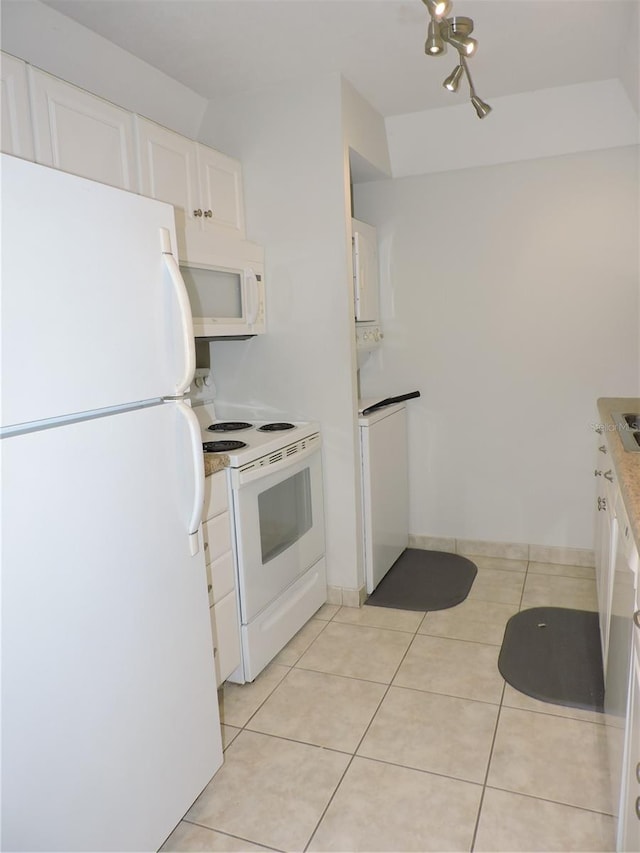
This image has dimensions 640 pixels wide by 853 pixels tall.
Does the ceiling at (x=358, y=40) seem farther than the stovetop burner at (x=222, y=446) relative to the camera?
No

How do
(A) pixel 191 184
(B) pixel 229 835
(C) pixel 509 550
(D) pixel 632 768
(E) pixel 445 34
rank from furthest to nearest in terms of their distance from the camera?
(C) pixel 509 550, (A) pixel 191 184, (B) pixel 229 835, (E) pixel 445 34, (D) pixel 632 768

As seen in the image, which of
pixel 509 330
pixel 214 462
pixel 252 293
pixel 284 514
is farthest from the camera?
pixel 509 330

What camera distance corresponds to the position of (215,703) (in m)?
1.78

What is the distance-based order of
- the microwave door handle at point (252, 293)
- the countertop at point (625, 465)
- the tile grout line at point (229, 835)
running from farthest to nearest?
the microwave door handle at point (252, 293) → the tile grout line at point (229, 835) → the countertop at point (625, 465)

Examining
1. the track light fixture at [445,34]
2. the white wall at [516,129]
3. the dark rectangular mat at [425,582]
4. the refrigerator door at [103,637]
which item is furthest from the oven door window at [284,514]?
the white wall at [516,129]

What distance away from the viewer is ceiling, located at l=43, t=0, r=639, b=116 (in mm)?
2037

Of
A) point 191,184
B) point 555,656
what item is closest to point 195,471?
point 191,184

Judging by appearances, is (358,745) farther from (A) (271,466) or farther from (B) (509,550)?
(B) (509,550)

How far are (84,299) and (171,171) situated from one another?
1.34m

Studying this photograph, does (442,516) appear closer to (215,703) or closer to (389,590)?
(389,590)

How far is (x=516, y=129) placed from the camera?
3041 millimetres

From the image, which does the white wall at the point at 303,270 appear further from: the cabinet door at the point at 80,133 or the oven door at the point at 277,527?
the cabinet door at the point at 80,133

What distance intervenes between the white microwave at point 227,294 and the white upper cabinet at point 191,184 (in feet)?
0.30

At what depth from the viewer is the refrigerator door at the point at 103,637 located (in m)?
1.14
